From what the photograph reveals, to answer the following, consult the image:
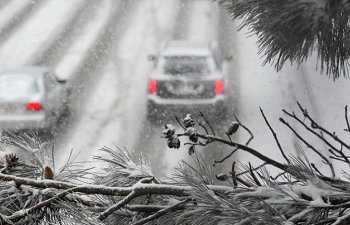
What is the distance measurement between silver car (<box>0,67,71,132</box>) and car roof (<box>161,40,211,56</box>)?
2.28m

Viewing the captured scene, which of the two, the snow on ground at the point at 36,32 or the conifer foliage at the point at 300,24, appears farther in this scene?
the snow on ground at the point at 36,32

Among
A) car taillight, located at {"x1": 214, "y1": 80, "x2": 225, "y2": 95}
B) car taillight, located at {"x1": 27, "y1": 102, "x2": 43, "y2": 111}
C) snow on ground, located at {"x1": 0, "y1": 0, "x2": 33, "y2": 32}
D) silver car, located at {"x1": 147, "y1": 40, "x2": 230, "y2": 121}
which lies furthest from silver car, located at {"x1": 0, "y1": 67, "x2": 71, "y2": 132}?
snow on ground, located at {"x1": 0, "y1": 0, "x2": 33, "y2": 32}

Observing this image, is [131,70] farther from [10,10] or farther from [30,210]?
[30,210]

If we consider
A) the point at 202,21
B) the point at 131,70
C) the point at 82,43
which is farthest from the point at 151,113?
the point at 202,21

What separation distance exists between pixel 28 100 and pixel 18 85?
18.4 inches

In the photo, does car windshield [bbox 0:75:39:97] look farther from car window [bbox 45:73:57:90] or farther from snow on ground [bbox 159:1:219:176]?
snow on ground [bbox 159:1:219:176]

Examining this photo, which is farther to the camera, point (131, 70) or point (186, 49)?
point (131, 70)

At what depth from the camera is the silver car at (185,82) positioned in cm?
1187

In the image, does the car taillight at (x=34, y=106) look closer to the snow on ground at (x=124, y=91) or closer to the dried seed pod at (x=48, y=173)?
the snow on ground at (x=124, y=91)

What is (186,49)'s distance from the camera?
1223 centimetres

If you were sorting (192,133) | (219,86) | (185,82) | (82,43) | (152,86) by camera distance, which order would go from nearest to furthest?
(192,133)
(185,82)
(152,86)
(219,86)
(82,43)

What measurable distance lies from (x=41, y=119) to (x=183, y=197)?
30.3 ft

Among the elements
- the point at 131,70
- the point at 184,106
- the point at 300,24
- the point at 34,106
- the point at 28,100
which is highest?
the point at 131,70

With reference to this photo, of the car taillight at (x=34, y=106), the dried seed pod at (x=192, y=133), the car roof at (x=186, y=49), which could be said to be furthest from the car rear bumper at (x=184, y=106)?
the dried seed pod at (x=192, y=133)
